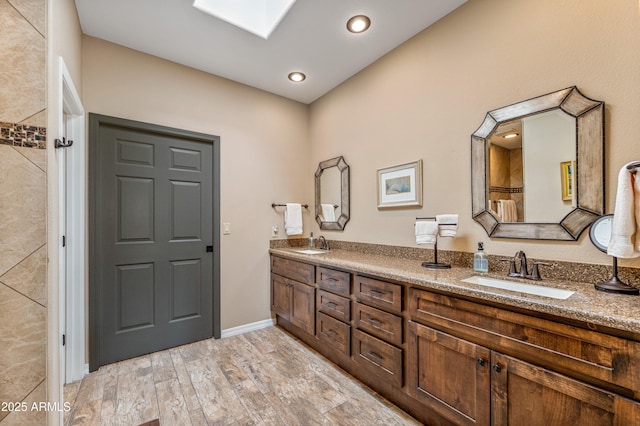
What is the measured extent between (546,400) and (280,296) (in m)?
2.35

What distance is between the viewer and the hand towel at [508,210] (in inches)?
69.7

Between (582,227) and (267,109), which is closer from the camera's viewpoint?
(582,227)

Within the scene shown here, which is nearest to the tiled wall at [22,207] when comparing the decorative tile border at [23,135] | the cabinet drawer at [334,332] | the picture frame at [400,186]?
the decorative tile border at [23,135]

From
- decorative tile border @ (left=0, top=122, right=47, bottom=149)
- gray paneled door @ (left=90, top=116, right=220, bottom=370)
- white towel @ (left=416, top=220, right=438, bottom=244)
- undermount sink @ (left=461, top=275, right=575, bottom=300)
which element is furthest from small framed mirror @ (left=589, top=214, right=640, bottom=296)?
gray paneled door @ (left=90, top=116, right=220, bottom=370)

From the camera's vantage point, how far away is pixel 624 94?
1.39 meters

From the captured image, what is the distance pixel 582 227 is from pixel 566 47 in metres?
1.02

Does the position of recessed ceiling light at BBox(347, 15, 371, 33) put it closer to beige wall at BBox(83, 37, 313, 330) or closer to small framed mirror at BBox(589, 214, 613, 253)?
beige wall at BBox(83, 37, 313, 330)

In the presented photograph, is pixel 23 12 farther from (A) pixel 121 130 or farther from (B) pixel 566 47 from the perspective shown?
(B) pixel 566 47

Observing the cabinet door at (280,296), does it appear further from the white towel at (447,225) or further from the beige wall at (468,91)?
the white towel at (447,225)

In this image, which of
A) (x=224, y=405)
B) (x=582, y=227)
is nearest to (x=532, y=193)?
(x=582, y=227)

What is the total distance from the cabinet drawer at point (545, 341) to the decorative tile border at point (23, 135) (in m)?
2.13

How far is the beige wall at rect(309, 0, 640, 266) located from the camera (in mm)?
1421

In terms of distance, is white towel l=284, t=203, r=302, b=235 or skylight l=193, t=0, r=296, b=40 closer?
skylight l=193, t=0, r=296, b=40

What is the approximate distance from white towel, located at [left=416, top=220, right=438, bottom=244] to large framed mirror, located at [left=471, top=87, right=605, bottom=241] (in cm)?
28
